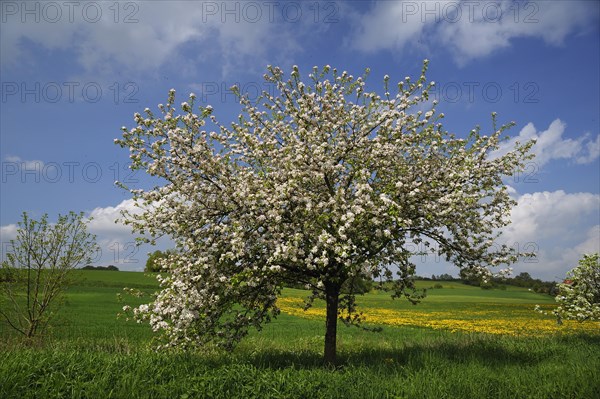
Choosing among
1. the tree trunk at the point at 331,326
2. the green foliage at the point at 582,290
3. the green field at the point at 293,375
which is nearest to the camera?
the green field at the point at 293,375

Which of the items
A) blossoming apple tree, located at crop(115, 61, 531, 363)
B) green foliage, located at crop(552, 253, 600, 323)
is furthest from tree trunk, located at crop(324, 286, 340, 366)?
green foliage, located at crop(552, 253, 600, 323)

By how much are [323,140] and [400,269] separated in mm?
4282

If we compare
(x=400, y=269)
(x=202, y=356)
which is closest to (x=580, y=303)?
(x=400, y=269)

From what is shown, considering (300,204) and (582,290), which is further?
(582,290)

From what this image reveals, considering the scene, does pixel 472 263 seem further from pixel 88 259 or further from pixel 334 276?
Result: pixel 88 259

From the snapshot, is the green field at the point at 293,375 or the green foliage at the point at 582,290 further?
the green foliage at the point at 582,290

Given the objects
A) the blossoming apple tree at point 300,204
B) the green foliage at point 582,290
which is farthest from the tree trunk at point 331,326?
the green foliage at point 582,290

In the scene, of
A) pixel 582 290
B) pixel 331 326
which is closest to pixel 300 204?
pixel 331 326

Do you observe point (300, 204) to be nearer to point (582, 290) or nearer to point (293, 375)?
point (293, 375)

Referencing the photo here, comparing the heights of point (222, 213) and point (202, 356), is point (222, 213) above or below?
above

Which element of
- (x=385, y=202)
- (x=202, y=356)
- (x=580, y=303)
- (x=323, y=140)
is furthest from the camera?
(x=580, y=303)

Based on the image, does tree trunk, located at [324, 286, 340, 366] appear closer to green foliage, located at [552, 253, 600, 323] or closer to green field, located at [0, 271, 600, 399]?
green field, located at [0, 271, 600, 399]

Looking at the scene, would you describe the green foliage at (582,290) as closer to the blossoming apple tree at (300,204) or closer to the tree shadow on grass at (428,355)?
the tree shadow on grass at (428,355)

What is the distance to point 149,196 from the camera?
1213 cm
